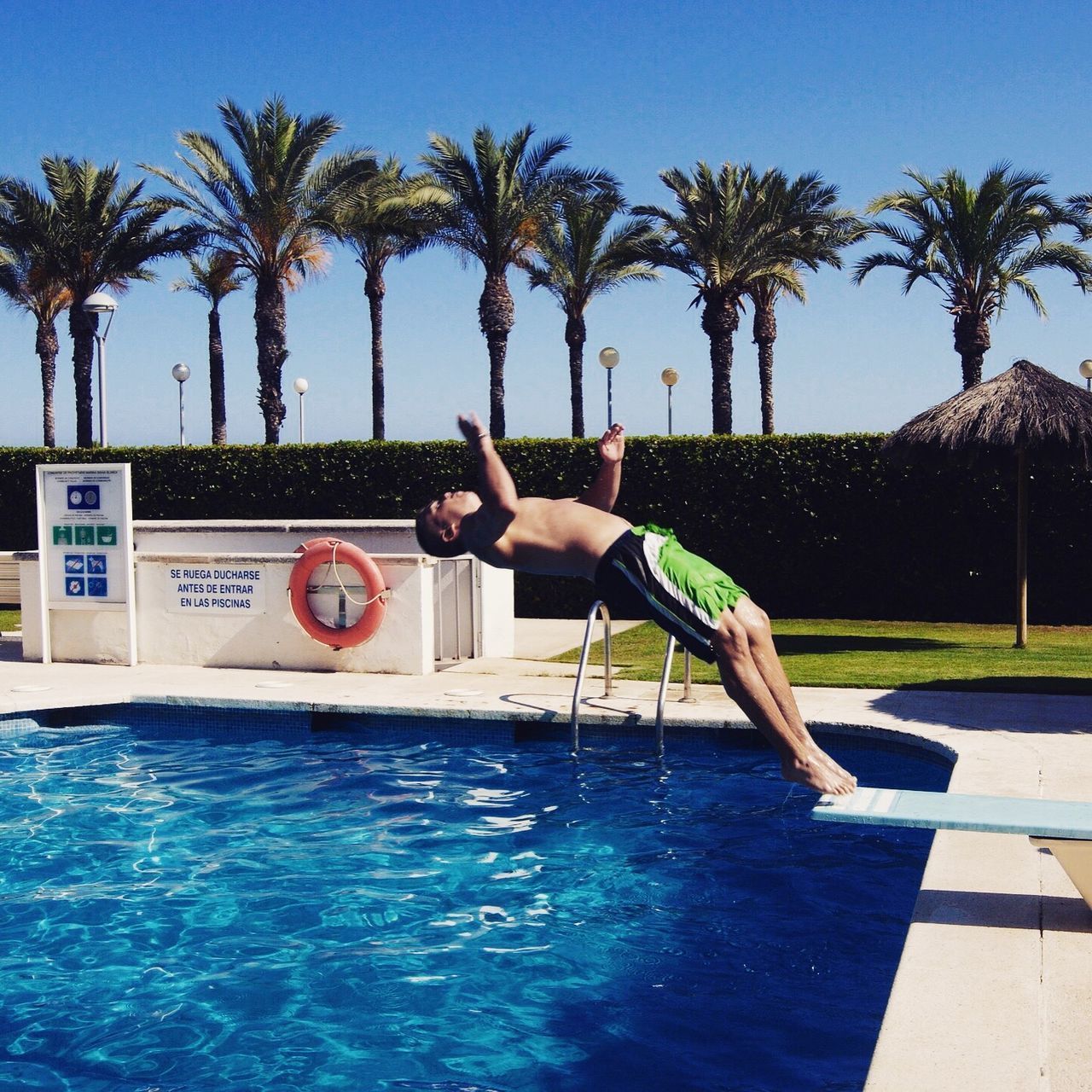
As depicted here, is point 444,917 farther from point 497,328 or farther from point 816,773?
point 497,328

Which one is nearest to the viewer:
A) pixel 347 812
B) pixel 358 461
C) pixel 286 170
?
pixel 347 812

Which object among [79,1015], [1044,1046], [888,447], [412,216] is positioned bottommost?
[79,1015]

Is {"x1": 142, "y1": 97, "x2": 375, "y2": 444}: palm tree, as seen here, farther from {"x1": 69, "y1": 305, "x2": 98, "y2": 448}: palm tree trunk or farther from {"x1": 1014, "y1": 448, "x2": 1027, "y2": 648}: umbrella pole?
{"x1": 1014, "y1": 448, "x2": 1027, "y2": 648}: umbrella pole

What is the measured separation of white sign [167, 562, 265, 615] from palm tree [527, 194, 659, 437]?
1758 centimetres

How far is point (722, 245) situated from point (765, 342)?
5.47 m

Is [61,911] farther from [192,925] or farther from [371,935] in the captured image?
[371,935]

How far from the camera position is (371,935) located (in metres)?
5.87

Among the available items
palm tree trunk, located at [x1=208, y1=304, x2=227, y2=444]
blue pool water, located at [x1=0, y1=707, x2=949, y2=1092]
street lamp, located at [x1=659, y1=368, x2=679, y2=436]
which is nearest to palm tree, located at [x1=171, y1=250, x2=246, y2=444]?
palm tree trunk, located at [x1=208, y1=304, x2=227, y2=444]

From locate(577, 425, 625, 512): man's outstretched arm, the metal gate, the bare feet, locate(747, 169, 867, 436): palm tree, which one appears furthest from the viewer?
locate(747, 169, 867, 436): palm tree

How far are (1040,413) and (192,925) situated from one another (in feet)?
30.7

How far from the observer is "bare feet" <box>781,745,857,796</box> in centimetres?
489

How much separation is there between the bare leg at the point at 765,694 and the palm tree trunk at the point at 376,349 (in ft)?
94.4

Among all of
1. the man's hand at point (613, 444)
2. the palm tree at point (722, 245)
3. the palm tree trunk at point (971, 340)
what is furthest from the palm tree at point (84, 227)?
the man's hand at point (613, 444)

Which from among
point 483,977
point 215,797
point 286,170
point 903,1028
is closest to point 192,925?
point 483,977
